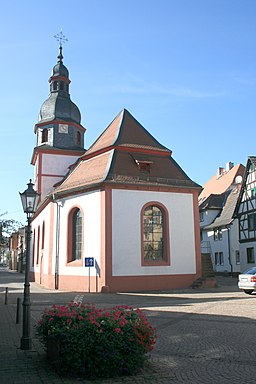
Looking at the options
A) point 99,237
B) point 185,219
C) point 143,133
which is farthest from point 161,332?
point 143,133

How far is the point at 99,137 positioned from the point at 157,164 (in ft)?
19.5

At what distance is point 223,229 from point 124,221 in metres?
19.1

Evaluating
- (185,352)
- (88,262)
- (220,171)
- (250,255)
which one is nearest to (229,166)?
(220,171)

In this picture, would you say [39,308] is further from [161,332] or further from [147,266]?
[147,266]

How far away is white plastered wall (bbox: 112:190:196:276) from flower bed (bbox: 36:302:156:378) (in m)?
15.3

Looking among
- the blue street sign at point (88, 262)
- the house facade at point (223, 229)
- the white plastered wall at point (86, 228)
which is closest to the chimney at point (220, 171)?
the house facade at point (223, 229)

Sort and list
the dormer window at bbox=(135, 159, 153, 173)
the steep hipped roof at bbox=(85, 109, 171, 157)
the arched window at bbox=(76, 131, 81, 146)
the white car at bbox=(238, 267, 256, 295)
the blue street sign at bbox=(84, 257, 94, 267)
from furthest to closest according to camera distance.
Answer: the arched window at bbox=(76, 131, 81, 146)
the steep hipped roof at bbox=(85, 109, 171, 157)
the dormer window at bbox=(135, 159, 153, 173)
the blue street sign at bbox=(84, 257, 94, 267)
the white car at bbox=(238, 267, 256, 295)

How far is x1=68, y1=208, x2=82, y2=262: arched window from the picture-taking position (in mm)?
23798

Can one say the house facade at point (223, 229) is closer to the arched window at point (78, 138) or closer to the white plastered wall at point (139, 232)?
the white plastered wall at point (139, 232)

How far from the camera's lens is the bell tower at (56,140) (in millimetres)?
33344

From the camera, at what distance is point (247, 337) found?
9.00 metres

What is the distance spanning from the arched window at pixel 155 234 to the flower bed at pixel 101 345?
53.9 ft

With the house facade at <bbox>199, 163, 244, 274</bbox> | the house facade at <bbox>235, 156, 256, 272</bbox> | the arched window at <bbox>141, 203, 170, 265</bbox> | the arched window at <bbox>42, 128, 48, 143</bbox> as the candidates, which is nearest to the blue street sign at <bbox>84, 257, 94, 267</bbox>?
the arched window at <bbox>141, 203, 170, 265</bbox>

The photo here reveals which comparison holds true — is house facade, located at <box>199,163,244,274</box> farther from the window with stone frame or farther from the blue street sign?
the blue street sign
